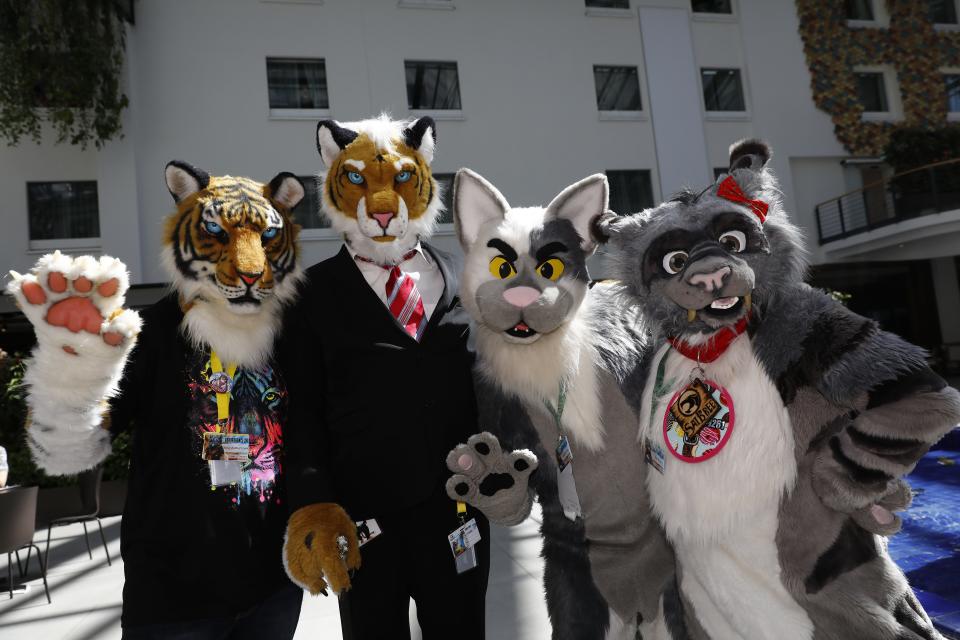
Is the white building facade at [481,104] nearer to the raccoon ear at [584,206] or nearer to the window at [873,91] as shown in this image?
the window at [873,91]

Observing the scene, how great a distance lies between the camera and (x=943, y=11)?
53.6ft

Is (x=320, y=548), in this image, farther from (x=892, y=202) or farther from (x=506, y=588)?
(x=892, y=202)

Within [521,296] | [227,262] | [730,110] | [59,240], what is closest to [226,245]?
[227,262]

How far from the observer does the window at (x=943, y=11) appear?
53.2 feet

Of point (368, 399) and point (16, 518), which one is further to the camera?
point (16, 518)

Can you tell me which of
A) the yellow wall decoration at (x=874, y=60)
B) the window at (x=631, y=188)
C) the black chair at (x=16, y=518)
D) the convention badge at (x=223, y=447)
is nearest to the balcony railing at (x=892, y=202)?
the yellow wall decoration at (x=874, y=60)

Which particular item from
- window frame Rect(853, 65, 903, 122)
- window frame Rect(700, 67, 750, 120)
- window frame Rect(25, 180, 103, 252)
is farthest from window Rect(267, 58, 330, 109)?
window frame Rect(853, 65, 903, 122)

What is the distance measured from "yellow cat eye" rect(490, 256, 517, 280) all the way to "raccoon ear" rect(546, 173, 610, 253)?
0.21m

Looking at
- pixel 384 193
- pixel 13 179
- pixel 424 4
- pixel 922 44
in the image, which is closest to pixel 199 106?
pixel 13 179

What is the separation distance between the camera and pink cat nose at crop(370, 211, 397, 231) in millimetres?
1904

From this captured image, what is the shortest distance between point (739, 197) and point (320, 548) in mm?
1348

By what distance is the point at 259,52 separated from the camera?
1171 centimetres

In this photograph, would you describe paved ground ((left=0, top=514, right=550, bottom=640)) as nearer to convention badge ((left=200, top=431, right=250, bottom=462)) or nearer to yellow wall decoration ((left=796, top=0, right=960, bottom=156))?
convention badge ((left=200, top=431, right=250, bottom=462))

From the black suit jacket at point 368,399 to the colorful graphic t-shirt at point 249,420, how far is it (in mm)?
49
